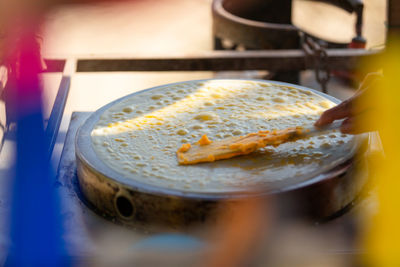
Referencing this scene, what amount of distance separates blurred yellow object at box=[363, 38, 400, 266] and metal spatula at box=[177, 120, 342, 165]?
16 centimetres

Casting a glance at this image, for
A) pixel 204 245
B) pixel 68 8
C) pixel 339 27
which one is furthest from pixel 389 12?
pixel 68 8

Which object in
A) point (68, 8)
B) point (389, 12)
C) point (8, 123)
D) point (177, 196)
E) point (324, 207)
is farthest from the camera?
point (68, 8)

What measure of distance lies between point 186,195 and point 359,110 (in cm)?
63

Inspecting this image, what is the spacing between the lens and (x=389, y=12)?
7.56ft

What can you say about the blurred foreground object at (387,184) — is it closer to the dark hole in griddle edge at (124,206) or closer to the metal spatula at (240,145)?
the metal spatula at (240,145)

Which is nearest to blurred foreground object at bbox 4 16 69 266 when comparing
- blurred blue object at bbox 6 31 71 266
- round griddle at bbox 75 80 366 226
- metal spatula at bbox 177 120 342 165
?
blurred blue object at bbox 6 31 71 266

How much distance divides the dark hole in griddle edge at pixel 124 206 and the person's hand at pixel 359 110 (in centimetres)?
73

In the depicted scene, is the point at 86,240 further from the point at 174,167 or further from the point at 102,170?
the point at 174,167

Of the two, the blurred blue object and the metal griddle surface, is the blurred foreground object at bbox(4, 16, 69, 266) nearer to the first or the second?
the blurred blue object

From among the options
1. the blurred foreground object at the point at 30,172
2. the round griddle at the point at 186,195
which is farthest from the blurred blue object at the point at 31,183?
the round griddle at the point at 186,195

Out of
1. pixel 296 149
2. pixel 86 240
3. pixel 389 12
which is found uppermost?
pixel 389 12

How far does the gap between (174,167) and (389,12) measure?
4.87 feet

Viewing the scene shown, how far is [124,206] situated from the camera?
1451mm

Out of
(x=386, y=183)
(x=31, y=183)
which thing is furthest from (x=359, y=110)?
(x=31, y=183)
